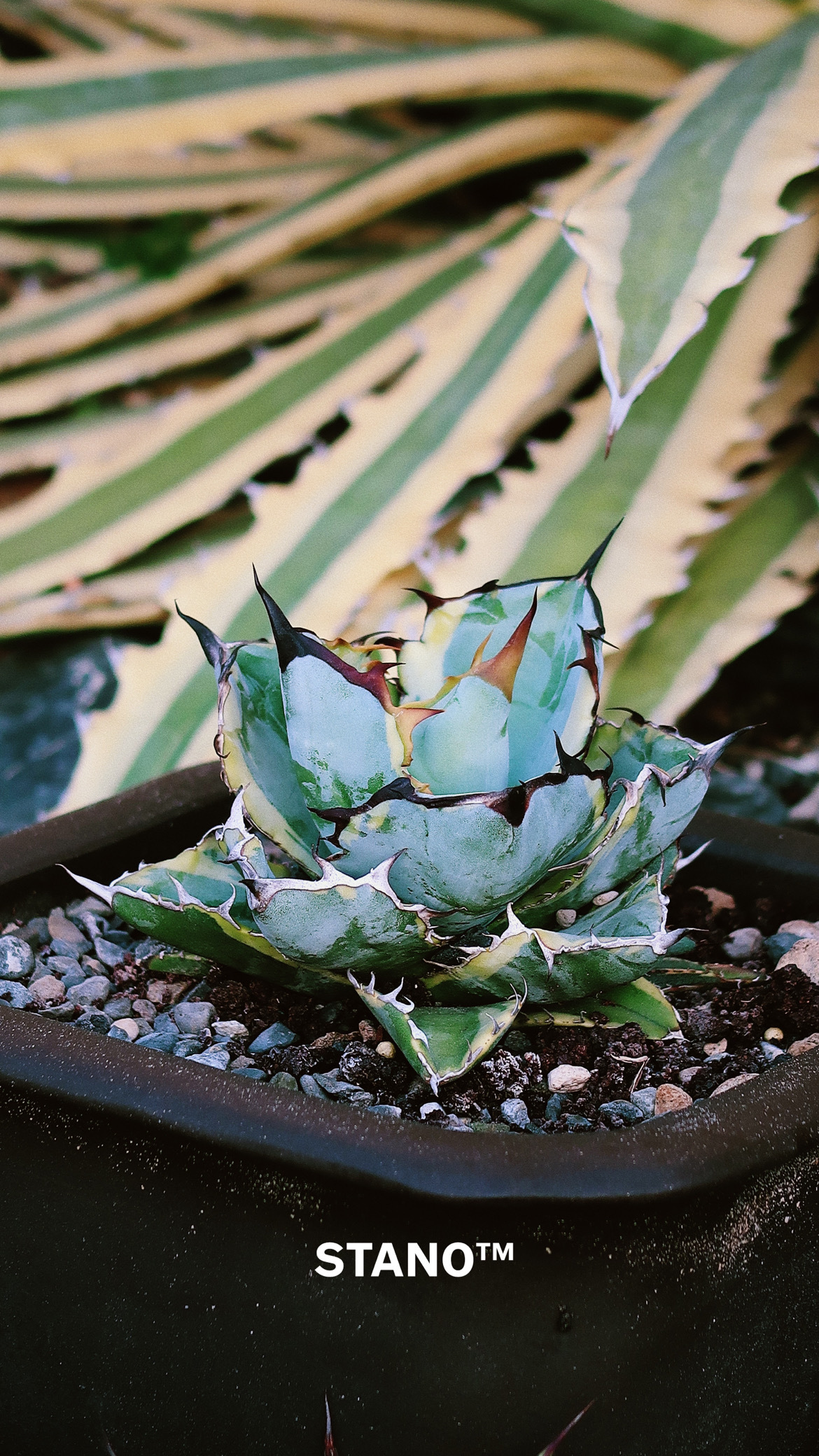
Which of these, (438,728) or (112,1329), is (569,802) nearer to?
(438,728)

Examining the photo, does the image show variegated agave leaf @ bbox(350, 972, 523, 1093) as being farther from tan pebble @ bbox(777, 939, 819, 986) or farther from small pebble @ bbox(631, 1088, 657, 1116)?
tan pebble @ bbox(777, 939, 819, 986)

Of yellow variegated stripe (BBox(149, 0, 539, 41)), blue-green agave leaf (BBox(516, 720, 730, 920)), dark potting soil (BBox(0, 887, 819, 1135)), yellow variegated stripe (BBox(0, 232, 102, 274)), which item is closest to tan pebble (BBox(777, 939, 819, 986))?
dark potting soil (BBox(0, 887, 819, 1135))

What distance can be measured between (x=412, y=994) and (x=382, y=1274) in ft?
0.48

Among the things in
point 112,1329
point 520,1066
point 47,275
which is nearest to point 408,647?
point 520,1066

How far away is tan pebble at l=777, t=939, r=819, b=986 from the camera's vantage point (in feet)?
2.01

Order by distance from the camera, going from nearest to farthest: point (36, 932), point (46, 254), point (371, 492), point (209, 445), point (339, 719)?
point (339, 719), point (36, 932), point (371, 492), point (209, 445), point (46, 254)

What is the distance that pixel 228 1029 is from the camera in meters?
0.57

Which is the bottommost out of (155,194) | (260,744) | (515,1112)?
(515,1112)

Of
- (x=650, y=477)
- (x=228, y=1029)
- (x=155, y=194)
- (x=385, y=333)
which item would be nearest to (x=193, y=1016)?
(x=228, y=1029)

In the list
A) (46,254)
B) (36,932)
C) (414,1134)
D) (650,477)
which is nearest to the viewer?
(414,1134)

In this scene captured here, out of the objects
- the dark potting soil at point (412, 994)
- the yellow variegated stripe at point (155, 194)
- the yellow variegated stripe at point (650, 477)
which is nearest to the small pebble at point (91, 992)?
the dark potting soil at point (412, 994)

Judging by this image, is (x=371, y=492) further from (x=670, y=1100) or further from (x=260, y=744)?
(x=670, y=1100)

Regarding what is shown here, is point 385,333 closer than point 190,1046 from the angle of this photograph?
No

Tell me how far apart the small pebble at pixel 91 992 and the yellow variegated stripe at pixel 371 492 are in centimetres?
31
